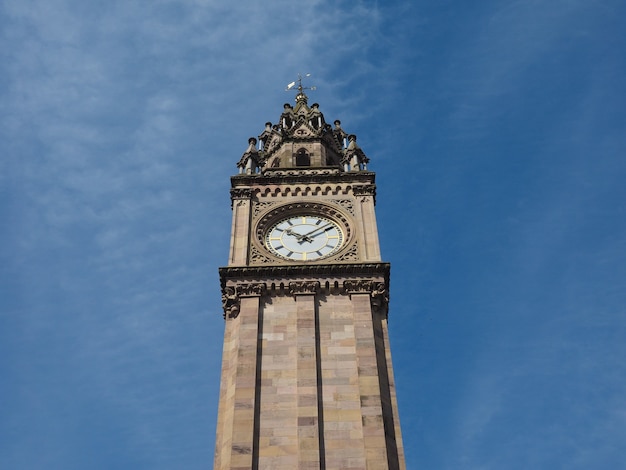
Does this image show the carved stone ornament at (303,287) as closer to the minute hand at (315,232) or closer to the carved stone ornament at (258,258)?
the carved stone ornament at (258,258)

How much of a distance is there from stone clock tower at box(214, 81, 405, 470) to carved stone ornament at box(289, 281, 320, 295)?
0.04m

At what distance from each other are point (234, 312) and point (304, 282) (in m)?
3.31

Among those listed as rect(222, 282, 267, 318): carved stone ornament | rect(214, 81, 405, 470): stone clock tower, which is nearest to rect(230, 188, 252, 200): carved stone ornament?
rect(214, 81, 405, 470): stone clock tower

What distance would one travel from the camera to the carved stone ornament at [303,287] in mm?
39562

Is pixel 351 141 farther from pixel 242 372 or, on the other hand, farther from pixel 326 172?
pixel 242 372

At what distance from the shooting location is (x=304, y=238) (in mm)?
43188

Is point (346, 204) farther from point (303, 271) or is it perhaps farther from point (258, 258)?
point (303, 271)

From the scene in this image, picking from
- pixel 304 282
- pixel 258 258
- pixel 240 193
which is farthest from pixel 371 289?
pixel 240 193

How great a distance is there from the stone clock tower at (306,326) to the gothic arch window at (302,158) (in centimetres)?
251

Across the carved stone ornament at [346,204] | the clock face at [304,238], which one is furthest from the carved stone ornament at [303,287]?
the carved stone ornament at [346,204]

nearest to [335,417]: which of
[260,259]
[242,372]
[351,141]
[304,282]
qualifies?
[242,372]

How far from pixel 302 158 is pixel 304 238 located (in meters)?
10.1

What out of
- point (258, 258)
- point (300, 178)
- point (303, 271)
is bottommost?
point (303, 271)

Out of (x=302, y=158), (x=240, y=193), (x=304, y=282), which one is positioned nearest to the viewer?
(x=304, y=282)
